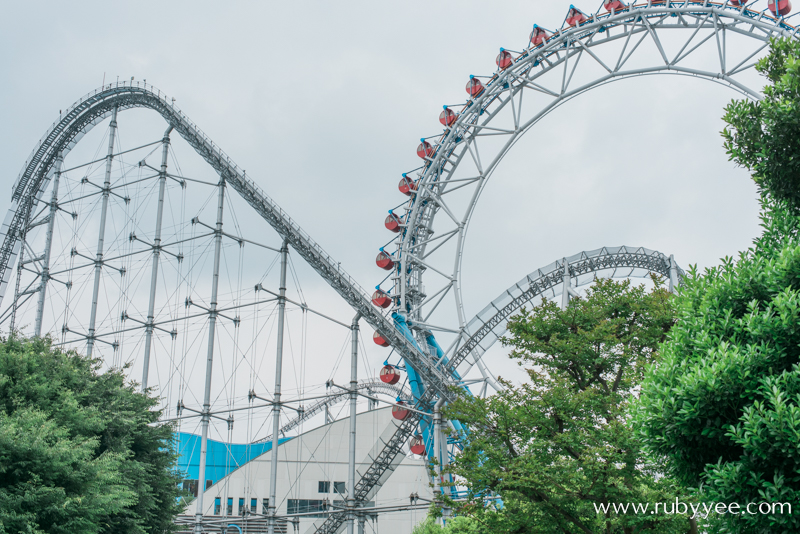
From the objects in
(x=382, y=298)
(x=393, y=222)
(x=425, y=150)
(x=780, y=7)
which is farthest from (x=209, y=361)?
(x=780, y=7)

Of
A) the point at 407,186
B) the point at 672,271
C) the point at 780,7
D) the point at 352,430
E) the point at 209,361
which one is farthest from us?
the point at 407,186

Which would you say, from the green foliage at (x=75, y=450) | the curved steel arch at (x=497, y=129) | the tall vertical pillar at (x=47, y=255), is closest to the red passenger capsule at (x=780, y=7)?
the curved steel arch at (x=497, y=129)

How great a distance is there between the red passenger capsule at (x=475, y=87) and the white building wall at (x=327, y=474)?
19600 mm

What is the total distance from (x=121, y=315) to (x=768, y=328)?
29338 mm

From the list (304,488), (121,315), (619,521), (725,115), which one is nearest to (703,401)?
(725,115)

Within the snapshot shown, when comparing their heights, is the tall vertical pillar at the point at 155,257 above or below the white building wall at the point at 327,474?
above

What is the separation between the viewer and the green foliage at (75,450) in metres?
13.6

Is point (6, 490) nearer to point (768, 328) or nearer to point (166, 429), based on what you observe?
point (166, 429)

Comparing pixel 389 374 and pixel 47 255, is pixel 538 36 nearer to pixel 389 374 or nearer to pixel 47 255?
pixel 389 374

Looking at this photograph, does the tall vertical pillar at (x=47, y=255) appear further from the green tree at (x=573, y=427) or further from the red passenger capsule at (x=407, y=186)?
the green tree at (x=573, y=427)

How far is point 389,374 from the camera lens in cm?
3069

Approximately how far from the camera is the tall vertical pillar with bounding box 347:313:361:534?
25.6 m

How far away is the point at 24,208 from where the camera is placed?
3956 cm

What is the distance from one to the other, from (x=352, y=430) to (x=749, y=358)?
19.7 metres
